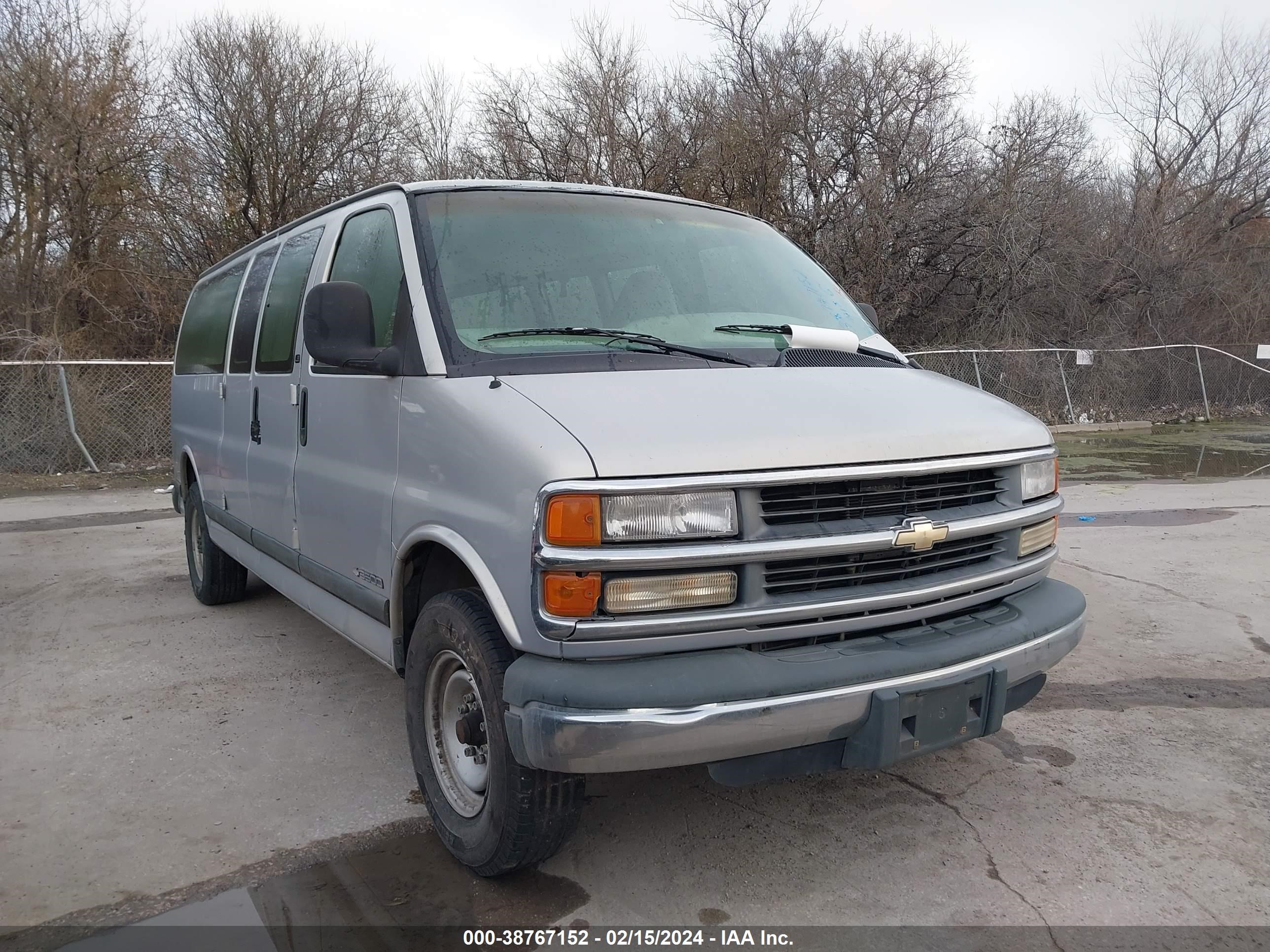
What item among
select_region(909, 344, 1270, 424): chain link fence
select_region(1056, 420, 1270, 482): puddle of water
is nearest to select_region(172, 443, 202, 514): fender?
select_region(1056, 420, 1270, 482): puddle of water

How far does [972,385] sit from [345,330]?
35.6ft

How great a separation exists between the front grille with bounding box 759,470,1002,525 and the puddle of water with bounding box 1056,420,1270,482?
9.25m

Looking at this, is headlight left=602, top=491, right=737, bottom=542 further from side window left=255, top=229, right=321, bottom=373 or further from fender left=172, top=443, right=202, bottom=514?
fender left=172, top=443, right=202, bottom=514

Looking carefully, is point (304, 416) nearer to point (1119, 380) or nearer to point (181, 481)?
point (181, 481)

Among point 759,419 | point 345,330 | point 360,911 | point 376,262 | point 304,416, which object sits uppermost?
point 376,262

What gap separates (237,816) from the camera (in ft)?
10.8

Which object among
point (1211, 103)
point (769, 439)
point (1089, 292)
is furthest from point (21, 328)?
point (1211, 103)

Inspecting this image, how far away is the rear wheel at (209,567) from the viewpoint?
Answer: 5.90 meters

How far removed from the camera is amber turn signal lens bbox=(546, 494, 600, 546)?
242cm

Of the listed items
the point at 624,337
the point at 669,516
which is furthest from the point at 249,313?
the point at 669,516

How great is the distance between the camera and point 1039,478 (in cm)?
328

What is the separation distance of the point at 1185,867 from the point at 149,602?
18.9 ft

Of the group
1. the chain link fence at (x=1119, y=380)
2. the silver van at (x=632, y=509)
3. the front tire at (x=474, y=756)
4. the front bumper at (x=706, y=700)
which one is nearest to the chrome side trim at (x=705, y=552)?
the silver van at (x=632, y=509)

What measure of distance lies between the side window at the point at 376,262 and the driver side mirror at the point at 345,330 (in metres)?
0.13
